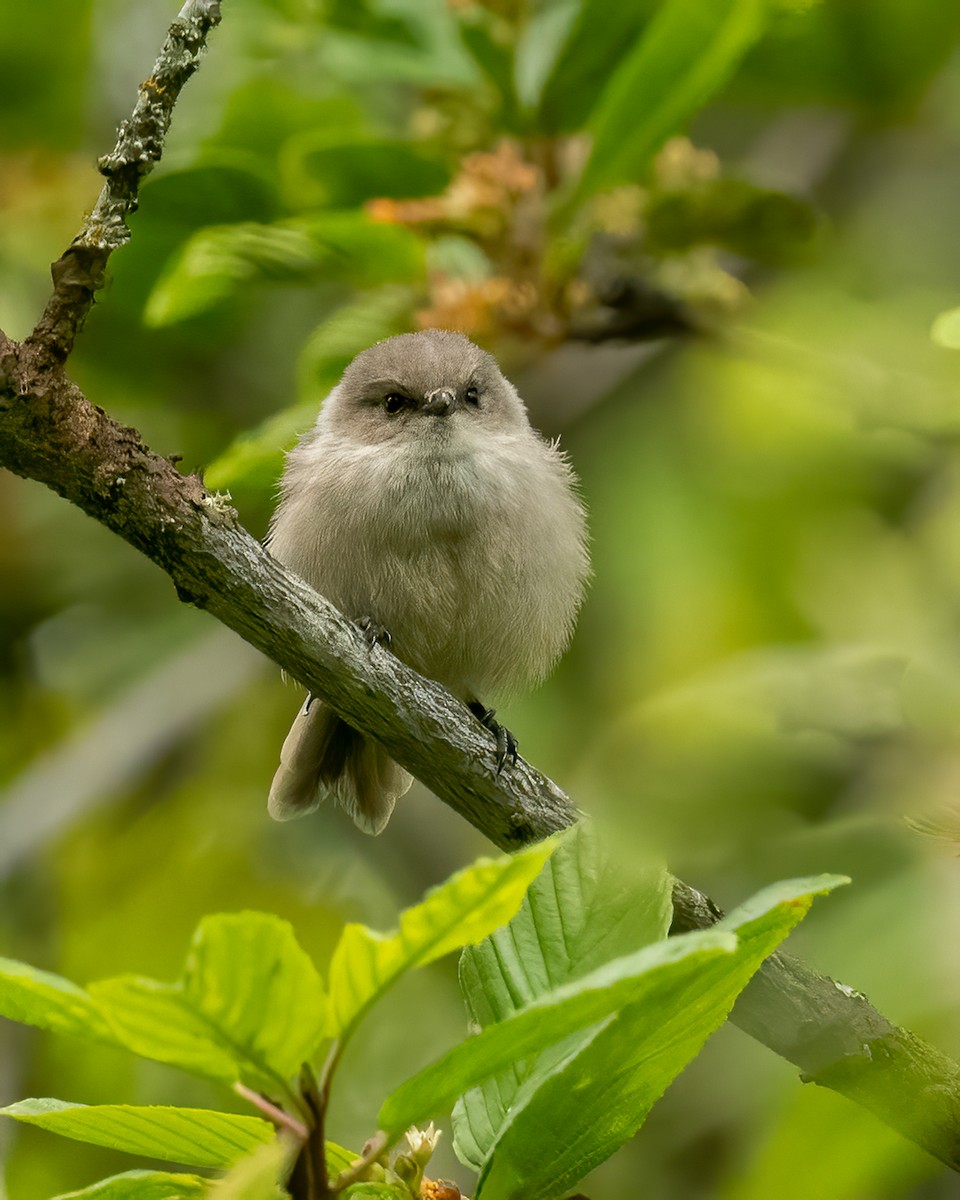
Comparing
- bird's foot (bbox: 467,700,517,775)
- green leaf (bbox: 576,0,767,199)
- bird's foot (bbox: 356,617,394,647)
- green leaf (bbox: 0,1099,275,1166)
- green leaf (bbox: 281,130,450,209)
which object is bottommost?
green leaf (bbox: 0,1099,275,1166)

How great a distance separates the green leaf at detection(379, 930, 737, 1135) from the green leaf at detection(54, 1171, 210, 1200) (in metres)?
0.34

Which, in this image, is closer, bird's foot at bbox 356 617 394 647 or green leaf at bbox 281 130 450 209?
green leaf at bbox 281 130 450 209

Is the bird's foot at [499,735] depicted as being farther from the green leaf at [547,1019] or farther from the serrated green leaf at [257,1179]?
the serrated green leaf at [257,1179]

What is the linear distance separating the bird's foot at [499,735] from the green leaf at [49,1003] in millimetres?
1177

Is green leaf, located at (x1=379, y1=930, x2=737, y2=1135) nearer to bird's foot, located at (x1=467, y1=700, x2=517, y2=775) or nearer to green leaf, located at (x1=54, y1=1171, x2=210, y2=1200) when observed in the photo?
green leaf, located at (x1=54, y1=1171, x2=210, y2=1200)

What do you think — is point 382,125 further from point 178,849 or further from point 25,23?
point 178,849

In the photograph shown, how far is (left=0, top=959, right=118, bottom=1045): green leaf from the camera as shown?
1.59m

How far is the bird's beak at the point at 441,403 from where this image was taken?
4539mm

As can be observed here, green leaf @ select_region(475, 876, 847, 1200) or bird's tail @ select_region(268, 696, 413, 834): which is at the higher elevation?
bird's tail @ select_region(268, 696, 413, 834)

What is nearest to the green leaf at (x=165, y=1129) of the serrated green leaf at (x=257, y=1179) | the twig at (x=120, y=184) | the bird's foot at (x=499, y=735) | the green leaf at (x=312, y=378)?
the serrated green leaf at (x=257, y=1179)

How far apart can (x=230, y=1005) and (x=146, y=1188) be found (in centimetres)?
56

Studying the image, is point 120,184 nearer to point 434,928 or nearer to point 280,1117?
point 434,928

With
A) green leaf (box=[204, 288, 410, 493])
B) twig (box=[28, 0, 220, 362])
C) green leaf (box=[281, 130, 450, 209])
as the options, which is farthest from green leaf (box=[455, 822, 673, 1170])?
green leaf (box=[281, 130, 450, 209])

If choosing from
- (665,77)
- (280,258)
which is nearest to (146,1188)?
(280,258)
